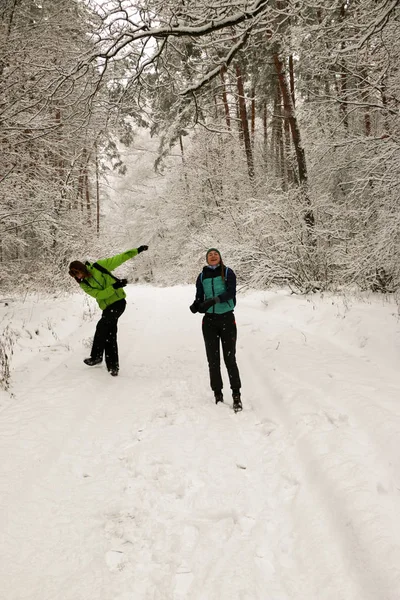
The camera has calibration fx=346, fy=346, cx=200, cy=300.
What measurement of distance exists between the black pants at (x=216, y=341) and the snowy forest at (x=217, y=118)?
3.62 meters

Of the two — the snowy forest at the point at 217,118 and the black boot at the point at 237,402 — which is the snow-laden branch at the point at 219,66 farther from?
the black boot at the point at 237,402

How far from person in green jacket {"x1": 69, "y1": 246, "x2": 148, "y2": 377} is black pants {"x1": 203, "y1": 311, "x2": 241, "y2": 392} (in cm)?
188

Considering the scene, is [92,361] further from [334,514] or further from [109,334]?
[334,514]

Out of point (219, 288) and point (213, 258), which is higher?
point (213, 258)

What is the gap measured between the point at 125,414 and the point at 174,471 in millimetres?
1480

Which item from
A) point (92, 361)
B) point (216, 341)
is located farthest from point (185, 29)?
point (92, 361)

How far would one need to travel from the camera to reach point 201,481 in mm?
3234

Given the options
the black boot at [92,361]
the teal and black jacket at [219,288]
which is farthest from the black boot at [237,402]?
the black boot at [92,361]

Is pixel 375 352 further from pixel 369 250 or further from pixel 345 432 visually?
pixel 345 432

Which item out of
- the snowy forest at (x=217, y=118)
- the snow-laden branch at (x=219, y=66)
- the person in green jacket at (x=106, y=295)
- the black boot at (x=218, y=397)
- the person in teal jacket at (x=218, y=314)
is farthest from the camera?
the person in green jacket at (x=106, y=295)

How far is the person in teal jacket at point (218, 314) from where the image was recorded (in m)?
4.90

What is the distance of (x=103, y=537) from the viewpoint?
2586 millimetres

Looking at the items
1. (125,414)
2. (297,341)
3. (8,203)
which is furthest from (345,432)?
(8,203)

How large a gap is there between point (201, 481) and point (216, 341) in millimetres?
2182
